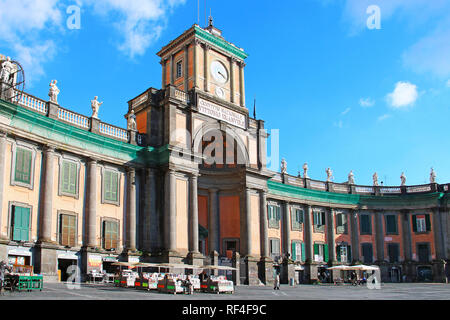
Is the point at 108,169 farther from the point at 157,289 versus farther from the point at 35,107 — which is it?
the point at 157,289

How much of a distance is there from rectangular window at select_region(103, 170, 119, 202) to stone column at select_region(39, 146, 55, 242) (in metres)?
4.77

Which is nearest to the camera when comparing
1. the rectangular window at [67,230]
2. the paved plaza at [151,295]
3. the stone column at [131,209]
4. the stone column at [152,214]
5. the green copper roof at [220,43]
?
the paved plaza at [151,295]

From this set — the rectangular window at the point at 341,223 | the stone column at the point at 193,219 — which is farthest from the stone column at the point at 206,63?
the rectangular window at the point at 341,223

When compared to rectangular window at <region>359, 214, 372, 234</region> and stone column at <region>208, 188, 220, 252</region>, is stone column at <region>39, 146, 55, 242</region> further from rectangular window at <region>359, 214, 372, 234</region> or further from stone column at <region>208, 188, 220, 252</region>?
rectangular window at <region>359, 214, 372, 234</region>

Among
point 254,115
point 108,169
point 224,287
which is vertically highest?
point 254,115

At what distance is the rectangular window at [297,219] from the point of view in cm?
5484

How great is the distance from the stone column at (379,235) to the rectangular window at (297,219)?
11.0 m

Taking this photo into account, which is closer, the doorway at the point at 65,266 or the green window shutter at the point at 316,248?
the doorway at the point at 65,266

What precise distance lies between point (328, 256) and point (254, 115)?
18.8 meters

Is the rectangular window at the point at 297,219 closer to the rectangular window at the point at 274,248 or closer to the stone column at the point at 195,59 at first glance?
the rectangular window at the point at 274,248

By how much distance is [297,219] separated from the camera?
55375 millimetres

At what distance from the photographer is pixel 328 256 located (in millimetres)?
56875

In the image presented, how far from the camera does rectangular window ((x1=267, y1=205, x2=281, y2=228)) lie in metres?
52.2
